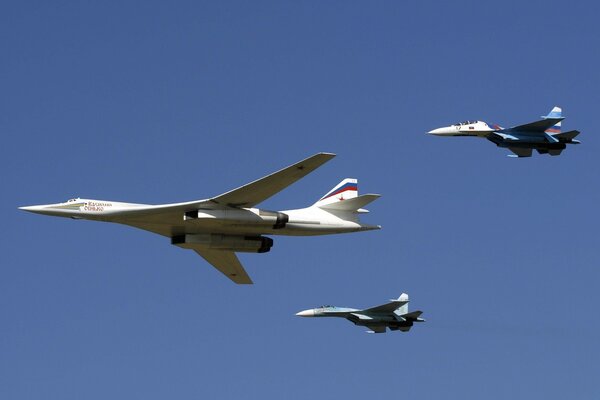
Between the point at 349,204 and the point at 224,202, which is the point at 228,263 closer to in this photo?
the point at 224,202

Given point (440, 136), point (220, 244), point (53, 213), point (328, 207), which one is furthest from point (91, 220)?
point (440, 136)

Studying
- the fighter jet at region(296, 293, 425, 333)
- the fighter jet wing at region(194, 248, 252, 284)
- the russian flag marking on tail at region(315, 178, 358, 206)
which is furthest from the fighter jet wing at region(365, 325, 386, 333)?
the russian flag marking on tail at region(315, 178, 358, 206)

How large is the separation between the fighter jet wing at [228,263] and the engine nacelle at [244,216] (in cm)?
509

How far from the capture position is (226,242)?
47375 mm

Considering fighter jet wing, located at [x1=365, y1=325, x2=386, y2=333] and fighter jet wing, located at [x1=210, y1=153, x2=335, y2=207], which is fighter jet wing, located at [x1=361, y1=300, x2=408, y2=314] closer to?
fighter jet wing, located at [x1=365, y1=325, x2=386, y2=333]

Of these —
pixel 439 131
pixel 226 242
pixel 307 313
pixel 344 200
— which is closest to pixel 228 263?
pixel 226 242

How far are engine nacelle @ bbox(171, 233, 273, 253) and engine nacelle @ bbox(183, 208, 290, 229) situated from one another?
1.96 m

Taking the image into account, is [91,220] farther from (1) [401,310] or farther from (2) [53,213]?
(1) [401,310]

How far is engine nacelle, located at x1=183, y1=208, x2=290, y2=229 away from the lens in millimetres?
44969

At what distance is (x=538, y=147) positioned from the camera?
6388cm

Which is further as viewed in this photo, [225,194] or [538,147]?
[538,147]

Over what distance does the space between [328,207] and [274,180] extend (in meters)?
5.26

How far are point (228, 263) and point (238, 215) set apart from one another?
7354mm

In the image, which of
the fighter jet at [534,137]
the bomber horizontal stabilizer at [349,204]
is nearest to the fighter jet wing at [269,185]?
the bomber horizontal stabilizer at [349,204]
